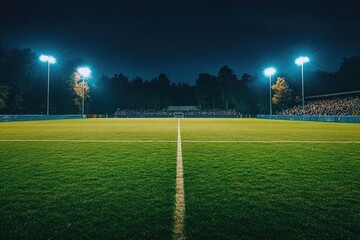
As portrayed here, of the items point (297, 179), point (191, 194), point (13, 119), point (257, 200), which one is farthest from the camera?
point (13, 119)

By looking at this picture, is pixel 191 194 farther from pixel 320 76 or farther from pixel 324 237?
pixel 320 76

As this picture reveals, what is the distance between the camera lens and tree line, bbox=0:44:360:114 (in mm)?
62688

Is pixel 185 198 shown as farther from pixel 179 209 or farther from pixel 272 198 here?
pixel 272 198

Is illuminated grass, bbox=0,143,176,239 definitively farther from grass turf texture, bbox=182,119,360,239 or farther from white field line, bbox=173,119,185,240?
grass turf texture, bbox=182,119,360,239

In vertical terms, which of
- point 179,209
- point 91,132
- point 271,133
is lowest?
point 179,209

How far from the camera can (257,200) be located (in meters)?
4.03

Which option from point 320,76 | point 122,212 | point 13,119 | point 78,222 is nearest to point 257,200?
point 122,212

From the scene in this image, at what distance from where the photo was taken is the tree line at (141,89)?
62688mm

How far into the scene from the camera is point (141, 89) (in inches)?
4550

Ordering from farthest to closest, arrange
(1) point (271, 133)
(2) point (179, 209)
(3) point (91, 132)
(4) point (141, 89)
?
(4) point (141, 89), (3) point (91, 132), (1) point (271, 133), (2) point (179, 209)

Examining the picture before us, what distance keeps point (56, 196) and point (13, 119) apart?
1582 inches

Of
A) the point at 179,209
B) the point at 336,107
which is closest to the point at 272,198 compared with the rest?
the point at 179,209

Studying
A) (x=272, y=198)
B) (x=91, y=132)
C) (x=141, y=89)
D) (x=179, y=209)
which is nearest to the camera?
(x=179, y=209)

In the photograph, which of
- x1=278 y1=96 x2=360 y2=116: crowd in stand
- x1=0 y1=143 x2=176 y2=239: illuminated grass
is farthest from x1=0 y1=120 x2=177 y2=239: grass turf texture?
x1=278 y1=96 x2=360 y2=116: crowd in stand
